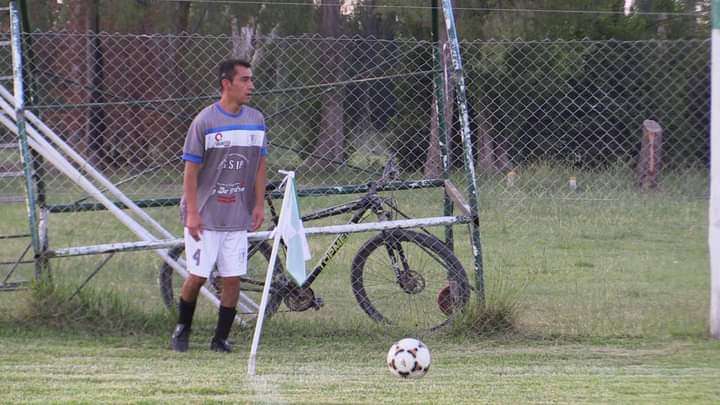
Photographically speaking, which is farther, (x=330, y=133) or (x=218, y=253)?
(x=330, y=133)

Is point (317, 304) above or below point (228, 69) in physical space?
below

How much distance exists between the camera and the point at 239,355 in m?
6.83

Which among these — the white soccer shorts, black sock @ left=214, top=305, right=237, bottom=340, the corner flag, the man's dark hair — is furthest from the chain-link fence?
the corner flag

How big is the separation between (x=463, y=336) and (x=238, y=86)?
2385 millimetres

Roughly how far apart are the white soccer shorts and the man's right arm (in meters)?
0.07

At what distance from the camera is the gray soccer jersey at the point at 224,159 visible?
21.6 ft

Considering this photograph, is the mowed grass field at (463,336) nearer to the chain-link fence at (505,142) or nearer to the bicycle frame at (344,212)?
the chain-link fence at (505,142)

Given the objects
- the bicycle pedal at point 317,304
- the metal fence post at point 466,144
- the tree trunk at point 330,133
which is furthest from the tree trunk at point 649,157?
the bicycle pedal at point 317,304

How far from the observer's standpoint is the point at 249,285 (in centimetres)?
789

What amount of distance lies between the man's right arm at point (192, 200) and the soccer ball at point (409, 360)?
5.15 feet

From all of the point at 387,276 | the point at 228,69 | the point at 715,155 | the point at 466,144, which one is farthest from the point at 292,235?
the point at 715,155

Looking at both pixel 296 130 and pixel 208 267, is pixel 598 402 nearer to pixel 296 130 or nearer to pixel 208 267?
pixel 208 267

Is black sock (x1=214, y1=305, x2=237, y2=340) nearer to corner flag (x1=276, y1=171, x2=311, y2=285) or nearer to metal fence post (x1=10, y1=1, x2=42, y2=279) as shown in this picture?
corner flag (x1=276, y1=171, x2=311, y2=285)

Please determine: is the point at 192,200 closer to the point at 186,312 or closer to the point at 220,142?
the point at 220,142
